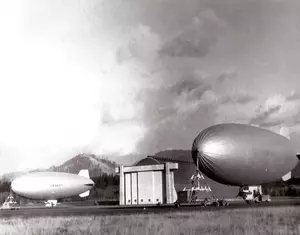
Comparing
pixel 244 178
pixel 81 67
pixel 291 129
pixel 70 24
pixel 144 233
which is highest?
pixel 70 24

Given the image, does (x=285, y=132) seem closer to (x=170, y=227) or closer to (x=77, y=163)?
(x=170, y=227)

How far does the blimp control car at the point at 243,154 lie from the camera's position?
14391 millimetres

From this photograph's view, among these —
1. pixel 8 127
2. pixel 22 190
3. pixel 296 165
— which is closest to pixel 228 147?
pixel 296 165

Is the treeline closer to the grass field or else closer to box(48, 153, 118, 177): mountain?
box(48, 153, 118, 177): mountain

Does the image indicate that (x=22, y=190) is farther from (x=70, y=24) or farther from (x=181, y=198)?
(x=70, y=24)

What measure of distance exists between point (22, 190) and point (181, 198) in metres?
10.6

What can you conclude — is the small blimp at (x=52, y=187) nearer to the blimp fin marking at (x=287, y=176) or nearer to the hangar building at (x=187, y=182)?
the hangar building at (x=187, y=182)

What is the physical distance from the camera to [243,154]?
592 inches

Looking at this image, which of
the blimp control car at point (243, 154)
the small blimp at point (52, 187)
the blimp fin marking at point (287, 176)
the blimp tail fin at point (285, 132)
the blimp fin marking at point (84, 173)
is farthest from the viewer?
the blimp fin marking at point (84, 173)

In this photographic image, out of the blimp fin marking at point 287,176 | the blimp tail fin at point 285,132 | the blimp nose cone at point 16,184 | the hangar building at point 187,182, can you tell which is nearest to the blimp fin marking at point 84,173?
the blimp nose cone at point 16,184

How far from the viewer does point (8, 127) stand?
9.84 meters

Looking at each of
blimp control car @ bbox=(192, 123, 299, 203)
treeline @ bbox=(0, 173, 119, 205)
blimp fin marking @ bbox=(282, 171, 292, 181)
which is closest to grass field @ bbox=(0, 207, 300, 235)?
blimp control car @ bbox=(192, 123, 299, 203)

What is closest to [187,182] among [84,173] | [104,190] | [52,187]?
[84,173]

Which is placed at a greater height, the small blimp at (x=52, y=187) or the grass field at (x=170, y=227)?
the small blimp at (x=52, y=187)
